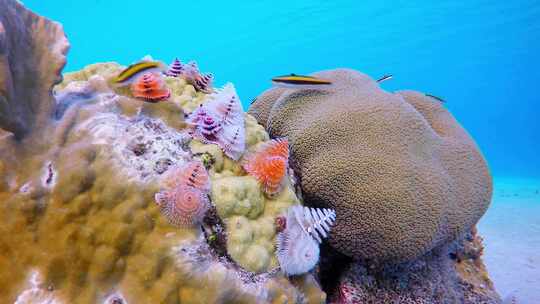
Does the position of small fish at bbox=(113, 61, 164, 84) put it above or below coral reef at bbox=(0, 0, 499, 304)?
above

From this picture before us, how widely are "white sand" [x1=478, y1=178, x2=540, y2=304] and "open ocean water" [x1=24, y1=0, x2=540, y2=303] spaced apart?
3cm

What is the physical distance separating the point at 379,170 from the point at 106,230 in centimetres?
216

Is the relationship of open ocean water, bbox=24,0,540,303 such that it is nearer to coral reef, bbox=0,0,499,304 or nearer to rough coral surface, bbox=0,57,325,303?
coral reef, bbox=0,0,499,304

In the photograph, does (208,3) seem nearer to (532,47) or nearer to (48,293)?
(532,47)

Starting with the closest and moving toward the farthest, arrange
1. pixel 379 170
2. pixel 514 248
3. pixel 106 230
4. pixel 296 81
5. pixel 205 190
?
pixel 106 230, pixel 205 190, pixel 379 170, pixel 296 81, pixel 514 248

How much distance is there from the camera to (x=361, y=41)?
64000 mm

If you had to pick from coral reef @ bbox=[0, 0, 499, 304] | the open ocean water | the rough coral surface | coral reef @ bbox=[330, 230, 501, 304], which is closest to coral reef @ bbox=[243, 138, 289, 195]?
coral reef @ bbox=[0, 0, 499, 304]

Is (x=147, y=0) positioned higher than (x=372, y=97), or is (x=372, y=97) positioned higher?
(x=147, y=0)

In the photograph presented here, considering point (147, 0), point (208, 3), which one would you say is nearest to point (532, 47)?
point (208, 3)

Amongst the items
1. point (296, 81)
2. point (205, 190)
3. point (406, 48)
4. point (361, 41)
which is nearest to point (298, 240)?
point (205, 190)

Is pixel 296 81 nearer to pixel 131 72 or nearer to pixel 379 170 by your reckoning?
pixel 379 170

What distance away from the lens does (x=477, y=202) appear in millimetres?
3344

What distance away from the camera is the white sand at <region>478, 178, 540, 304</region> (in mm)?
7008

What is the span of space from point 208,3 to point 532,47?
57665mm
